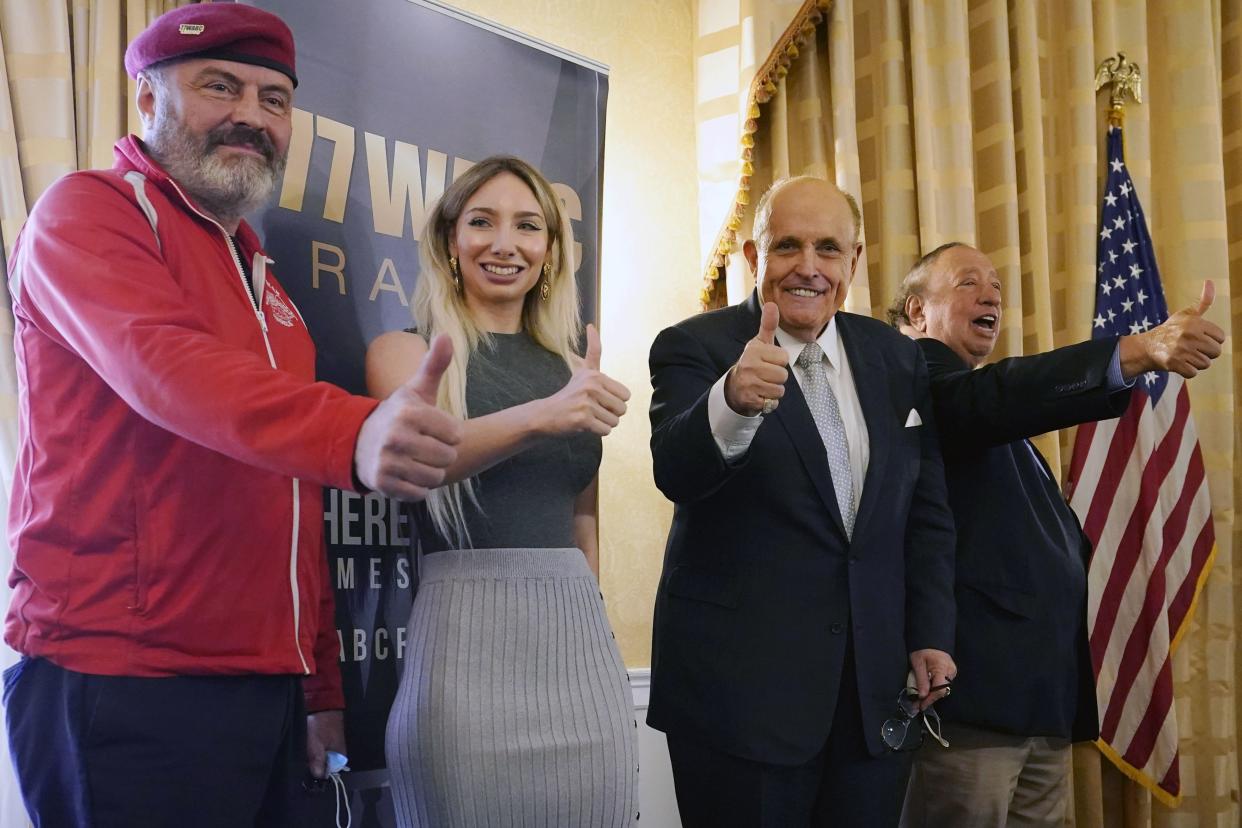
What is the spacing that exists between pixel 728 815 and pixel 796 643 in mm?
304

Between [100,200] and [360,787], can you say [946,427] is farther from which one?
[100,200]

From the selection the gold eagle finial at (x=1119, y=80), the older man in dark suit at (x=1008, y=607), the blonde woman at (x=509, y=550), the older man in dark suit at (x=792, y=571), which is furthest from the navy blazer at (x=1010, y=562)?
the gold eagle finial at (x=1119, y=80)

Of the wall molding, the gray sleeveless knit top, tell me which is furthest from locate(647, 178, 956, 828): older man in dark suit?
the wall molding

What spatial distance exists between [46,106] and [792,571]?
5.69 feet

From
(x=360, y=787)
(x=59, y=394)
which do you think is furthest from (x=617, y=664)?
(x=59, y=394)

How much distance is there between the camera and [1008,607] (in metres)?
2.35

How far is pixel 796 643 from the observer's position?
1838mm

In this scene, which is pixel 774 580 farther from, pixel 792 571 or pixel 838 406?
pixel 838 406

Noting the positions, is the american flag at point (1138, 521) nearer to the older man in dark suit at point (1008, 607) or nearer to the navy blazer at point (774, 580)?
the older man in dark suit at point (1008, 607)

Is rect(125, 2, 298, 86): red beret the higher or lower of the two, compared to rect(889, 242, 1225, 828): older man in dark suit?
higher

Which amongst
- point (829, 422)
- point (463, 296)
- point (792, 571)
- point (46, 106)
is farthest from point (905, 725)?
point (46, 106)

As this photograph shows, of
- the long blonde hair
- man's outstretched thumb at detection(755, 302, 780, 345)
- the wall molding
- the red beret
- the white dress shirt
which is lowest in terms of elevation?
the wall molding

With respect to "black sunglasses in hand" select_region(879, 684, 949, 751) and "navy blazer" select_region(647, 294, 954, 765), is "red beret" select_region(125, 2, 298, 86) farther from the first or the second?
"black sunglasses in hand" select_region(879, 684, 949, 751)

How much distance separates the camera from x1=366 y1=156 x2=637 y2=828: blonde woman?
153 cm
